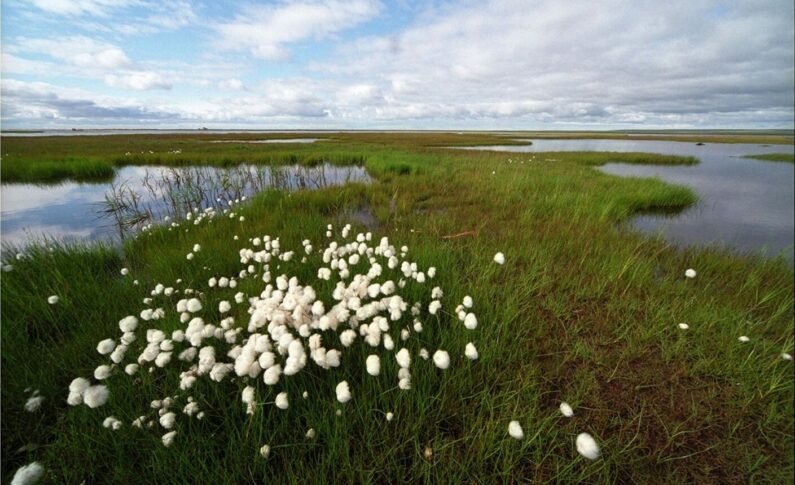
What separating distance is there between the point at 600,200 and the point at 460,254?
620cm

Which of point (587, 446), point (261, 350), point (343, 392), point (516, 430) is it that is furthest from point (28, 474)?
point (587, 446)

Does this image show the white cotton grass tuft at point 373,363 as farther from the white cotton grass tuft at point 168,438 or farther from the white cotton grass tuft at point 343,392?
the white cotton grass tuft at point 168,438

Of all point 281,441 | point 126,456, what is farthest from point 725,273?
point 126,456

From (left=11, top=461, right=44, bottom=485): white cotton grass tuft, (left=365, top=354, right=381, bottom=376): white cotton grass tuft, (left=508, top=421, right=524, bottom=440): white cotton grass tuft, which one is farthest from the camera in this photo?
(left=365, top=354, right=381, bottom=376): white cotton grass tuft

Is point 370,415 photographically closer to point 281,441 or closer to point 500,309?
point 281,441

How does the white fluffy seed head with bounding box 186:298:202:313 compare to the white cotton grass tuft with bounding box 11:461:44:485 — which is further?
the white fluffy seed head with bounding box 186:298:202:313

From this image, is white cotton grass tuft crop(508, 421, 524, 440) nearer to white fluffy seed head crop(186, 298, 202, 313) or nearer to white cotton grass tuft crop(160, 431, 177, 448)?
white cotton grass tuft crop(160, 431, 177, 448)

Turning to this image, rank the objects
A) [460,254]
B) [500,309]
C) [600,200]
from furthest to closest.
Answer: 1. [600,200]
2. [460,254]
3. [500,309]

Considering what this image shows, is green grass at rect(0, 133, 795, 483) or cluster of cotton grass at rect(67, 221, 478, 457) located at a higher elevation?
cluster of cotton grass at rect(67, 221, 478, 457)

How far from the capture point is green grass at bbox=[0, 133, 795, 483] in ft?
6.62

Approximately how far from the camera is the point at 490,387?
2457mm

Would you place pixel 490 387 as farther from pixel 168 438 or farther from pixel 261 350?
pixel 168 438

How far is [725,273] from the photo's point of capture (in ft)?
15.7

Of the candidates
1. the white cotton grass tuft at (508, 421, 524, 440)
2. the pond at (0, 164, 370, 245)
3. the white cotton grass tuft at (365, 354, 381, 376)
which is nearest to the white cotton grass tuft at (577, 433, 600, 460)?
the white cotton grass tuft at (508, 421, 524, 440)
